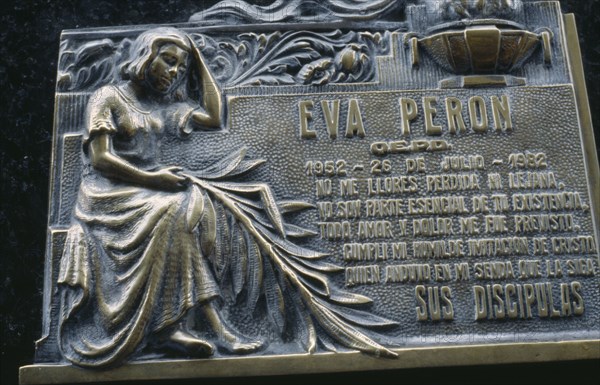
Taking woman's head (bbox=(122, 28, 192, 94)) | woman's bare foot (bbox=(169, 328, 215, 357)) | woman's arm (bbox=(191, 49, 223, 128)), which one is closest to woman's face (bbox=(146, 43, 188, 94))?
woman's head (bbox=(122, 28, 192, 94))

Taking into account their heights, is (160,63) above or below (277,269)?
above

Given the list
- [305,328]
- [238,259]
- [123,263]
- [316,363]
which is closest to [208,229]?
[238,259]

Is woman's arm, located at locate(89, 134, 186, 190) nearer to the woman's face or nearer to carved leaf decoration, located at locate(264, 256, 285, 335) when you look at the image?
the woman's face

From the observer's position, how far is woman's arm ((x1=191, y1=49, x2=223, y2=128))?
347 centimetres

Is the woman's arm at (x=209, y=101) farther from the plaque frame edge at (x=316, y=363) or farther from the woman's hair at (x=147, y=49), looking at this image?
the plaque frame edge at (x=316, y=363)

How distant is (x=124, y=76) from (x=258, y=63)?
740mm

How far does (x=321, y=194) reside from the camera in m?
3.38

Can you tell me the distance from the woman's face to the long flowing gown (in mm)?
244

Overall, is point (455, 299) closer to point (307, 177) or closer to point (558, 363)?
point (558, 363)

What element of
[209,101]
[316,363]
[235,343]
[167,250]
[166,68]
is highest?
[166,68]

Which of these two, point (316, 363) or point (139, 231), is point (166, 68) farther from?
point (316, 363)

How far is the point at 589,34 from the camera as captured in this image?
3.93m

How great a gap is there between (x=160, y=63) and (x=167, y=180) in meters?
0.65

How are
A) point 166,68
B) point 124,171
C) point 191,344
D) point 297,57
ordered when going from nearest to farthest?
point 191,344 → point 124,171 → point 166,68 → point 297,57
